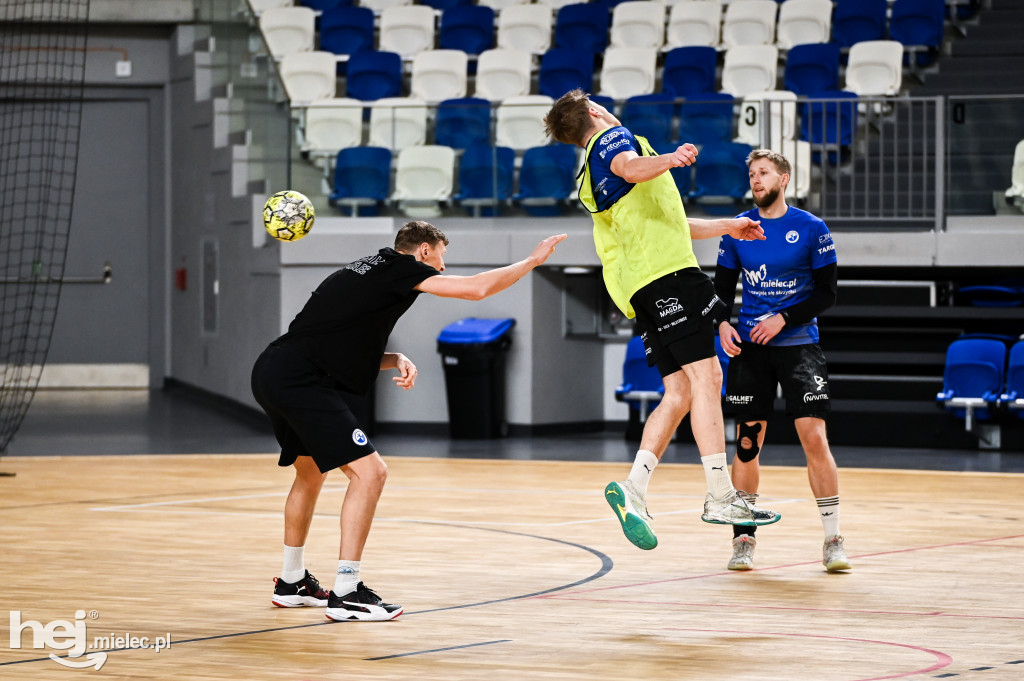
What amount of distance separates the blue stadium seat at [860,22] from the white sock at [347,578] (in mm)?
11607

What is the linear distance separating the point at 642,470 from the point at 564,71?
10.7 metres

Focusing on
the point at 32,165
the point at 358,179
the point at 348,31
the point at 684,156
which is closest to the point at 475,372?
the point at 358,179

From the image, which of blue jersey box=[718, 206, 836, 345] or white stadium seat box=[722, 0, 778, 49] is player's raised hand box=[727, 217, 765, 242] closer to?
blue jersey box=[718, 206, 836, 345]

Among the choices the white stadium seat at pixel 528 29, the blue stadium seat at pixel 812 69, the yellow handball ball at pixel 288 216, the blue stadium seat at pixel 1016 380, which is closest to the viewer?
the yellow handball ball at pixel 288 216

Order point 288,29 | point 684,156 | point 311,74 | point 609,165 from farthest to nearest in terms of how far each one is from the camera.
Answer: point 288,29, point 311,74, point 609,165, point 684,156

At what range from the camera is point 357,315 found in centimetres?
577

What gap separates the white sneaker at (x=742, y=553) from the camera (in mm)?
6949

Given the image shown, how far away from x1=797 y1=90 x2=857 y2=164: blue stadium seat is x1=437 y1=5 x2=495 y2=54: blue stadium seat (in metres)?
4.90

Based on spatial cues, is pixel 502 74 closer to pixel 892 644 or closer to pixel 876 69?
pixel 876 69

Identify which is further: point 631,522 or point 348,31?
point 348,31

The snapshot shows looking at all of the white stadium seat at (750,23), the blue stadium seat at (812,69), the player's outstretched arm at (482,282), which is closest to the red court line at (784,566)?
the player's outstretched arm at (482,282)

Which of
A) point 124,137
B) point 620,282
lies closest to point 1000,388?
point 620,282

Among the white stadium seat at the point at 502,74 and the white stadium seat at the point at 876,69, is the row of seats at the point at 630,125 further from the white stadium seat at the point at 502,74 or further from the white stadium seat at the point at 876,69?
the white stadium seat at the point at 502,74

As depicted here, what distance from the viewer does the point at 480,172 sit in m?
14.3
